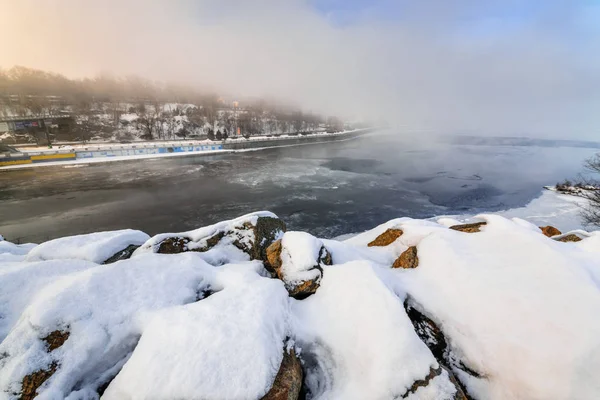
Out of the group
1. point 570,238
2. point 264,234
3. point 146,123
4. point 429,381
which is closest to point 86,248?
point 264,234

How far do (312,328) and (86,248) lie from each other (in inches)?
269

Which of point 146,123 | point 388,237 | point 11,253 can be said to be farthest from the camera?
point 146,123

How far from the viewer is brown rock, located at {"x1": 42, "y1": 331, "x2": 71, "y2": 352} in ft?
12.7

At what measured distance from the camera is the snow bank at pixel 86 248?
7031 millimetres

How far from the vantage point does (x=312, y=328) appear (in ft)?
15.5

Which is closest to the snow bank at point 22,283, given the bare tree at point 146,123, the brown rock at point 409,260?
the brown rock at point 409,260

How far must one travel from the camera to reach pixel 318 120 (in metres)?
154

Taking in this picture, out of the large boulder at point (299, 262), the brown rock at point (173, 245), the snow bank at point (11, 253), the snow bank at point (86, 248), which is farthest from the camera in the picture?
the brown rock at point (173, 245)

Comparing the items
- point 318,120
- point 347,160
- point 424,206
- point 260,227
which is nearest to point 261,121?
point 318,120

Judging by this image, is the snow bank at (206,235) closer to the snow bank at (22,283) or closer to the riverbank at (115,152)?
the snow bank at (22,283)

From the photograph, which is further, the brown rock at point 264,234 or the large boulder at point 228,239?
the brown rock at point 264,234

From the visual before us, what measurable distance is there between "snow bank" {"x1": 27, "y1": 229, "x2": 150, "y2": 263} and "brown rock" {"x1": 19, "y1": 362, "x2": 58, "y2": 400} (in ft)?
12.9

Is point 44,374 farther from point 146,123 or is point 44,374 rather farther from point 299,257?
point 146,123

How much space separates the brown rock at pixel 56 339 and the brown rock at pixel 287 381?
10.6 feet
